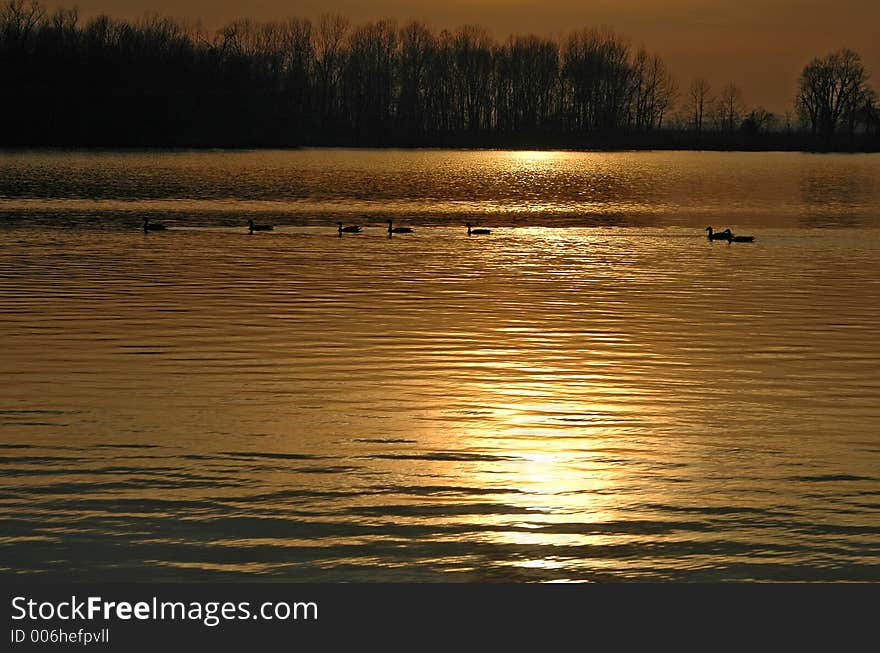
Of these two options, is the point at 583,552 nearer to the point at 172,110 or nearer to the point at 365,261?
the point at 365,261

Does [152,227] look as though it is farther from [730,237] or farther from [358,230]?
[730,237]

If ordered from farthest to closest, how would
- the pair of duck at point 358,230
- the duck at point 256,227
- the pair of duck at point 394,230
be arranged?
1. the pair of duck at point 394,230
2. the pair of duck at point 358,230
3. the duck at point 256,227

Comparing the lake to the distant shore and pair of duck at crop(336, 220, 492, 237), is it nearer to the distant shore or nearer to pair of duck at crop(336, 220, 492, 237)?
pair of duck at crop(336, 220, 492, 237)

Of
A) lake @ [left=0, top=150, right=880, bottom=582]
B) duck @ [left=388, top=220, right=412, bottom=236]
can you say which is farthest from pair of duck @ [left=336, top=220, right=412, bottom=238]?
lake @ [left=0, top=150, right=880, bottom=582]

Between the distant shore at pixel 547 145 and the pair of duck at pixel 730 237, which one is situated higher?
the distant shore at pixel 547 145

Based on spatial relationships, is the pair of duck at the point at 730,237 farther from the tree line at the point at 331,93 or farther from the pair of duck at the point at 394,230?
the tree line at the point at 331,93

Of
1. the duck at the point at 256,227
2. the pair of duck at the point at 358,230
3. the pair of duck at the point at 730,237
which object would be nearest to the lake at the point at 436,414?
the pair of duck at the point at 730,237

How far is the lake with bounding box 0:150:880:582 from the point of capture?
33.8 feet

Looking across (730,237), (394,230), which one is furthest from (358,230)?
(730,237)

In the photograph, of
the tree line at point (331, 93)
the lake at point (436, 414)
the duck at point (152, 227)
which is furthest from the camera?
the tree line at point (331, 93)

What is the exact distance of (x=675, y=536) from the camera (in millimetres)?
10609

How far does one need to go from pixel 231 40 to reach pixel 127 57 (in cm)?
2924

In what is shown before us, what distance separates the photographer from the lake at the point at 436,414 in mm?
10312

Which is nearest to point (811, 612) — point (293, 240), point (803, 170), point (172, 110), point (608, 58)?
point (293, 240)
